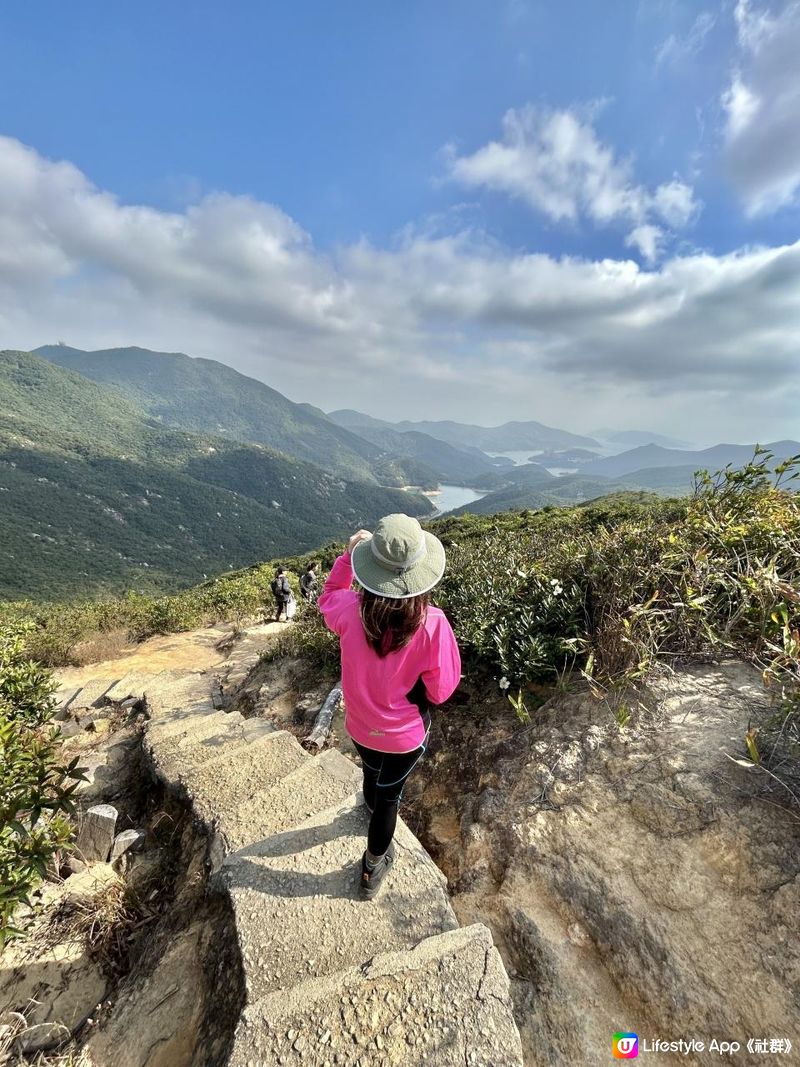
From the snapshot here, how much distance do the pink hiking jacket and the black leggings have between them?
0.07 m

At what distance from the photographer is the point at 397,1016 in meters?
1.72

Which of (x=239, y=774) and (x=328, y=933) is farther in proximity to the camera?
(x=239, y=774)

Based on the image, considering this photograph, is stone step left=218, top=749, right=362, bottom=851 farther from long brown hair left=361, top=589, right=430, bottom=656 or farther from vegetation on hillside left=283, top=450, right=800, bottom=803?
long brown hair left=361, top=589, right=430, bottom=656

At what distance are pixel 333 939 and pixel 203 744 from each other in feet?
7.96

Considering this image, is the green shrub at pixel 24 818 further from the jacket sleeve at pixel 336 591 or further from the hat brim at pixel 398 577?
the hat brim at pixel 398 577

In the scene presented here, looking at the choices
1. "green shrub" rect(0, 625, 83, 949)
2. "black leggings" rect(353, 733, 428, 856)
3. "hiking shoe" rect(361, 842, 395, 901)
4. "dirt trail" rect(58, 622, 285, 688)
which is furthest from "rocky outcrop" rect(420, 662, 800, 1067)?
"dirt trail" rect(58, 622, 285, 688)

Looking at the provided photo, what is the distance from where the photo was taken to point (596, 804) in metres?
2.52

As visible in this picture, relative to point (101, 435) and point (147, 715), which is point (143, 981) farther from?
point (101, 435)

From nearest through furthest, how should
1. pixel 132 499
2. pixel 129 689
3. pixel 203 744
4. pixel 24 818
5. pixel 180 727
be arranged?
pixel 24 818
pixel 203 744
pixel 180 727
pixel 129 689
pixel 132 499

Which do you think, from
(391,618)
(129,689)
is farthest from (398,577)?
(129,689)

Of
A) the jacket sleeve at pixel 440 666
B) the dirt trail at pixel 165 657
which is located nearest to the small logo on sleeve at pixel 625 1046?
the jacket sleeve at pixel 440 666

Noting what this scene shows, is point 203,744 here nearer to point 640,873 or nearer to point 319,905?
point 319,905

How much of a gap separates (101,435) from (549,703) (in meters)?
204

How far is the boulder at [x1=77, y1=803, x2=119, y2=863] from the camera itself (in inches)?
119
